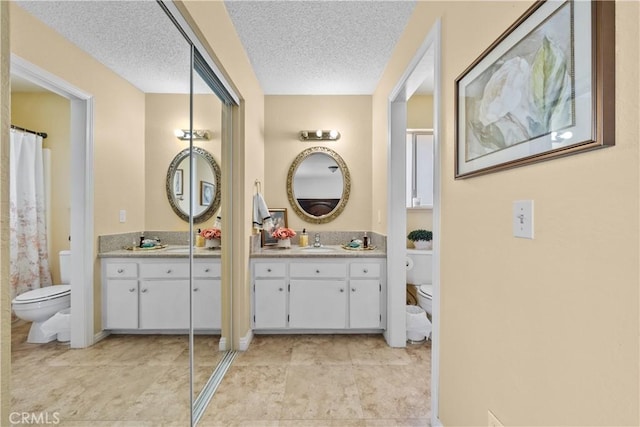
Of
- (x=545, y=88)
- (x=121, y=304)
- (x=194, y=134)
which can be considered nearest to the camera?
(x=545, y=88)

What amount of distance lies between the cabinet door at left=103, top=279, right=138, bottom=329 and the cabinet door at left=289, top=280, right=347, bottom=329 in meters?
1.69

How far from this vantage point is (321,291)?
289 centimetres

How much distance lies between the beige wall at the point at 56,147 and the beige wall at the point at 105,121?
88 mm

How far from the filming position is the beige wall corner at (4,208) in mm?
561

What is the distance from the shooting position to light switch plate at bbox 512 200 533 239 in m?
0.93

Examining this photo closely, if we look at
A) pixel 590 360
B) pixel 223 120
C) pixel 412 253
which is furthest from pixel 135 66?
pixel 412 253

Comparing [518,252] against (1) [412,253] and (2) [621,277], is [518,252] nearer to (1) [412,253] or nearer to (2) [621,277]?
(2) [621,277]

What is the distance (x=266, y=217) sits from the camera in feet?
10.0

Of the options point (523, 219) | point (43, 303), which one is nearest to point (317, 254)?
point (523, 219)

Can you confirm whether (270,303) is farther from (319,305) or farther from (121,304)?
(121,304)

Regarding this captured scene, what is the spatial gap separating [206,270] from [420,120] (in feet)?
9.04

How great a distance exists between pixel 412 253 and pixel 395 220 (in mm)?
657

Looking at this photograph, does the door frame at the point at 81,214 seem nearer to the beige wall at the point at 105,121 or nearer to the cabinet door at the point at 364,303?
the beige wall at the point at 105,121

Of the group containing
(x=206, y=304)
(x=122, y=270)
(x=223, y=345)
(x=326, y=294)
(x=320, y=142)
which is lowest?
(x=223, y=345)
